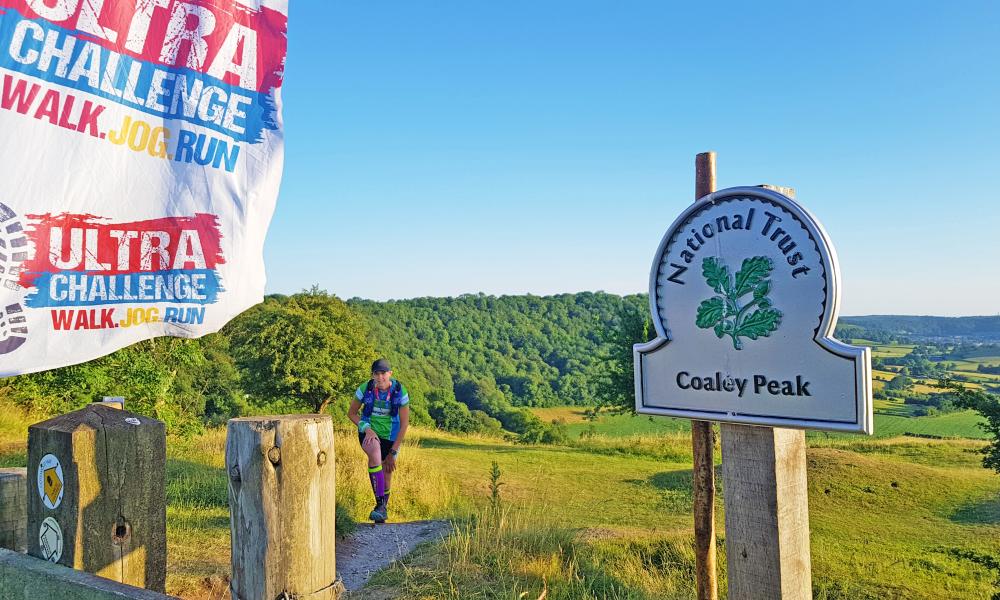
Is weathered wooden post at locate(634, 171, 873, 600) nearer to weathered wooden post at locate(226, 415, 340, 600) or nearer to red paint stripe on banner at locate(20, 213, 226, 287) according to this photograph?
weathered wooden post at locate(226, 415, 340, 600)

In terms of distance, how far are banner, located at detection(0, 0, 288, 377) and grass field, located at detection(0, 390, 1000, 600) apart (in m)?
3.44

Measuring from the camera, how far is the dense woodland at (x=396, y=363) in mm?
10453

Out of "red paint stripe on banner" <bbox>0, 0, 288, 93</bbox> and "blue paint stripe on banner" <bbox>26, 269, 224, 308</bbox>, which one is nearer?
"blue paint stripe on banner" <bbox>26, 269, 224, 308</bbox>

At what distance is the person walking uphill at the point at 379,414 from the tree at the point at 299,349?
39.7ft

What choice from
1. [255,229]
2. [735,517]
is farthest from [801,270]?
[255,229]

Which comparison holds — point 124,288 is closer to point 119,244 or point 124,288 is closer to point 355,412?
point 119,244

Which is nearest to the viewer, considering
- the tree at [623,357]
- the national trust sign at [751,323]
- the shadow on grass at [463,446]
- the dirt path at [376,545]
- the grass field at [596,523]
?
the national trust sign at [751,323]

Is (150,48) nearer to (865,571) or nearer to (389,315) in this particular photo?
(865,571)

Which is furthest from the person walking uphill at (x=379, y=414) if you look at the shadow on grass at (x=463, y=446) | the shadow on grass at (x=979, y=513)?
the shadow on grass at (x=463, y=446)

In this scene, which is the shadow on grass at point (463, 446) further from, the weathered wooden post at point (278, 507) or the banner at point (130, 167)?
the weathered wooden post at point (278, 507)

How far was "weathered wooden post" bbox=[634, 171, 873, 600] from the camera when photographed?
9.24 ft

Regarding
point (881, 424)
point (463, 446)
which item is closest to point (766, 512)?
point (463, 446)

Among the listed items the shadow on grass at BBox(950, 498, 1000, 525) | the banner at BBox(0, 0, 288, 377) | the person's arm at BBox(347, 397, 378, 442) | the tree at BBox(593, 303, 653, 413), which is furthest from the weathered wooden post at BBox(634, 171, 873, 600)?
the tree at BBox(593, 303, 653, 413)

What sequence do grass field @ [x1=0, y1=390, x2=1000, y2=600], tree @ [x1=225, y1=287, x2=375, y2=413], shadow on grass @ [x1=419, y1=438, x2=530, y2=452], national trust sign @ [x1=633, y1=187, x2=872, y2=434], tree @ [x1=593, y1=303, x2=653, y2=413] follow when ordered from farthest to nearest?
1. shadow on grass @ [x1=419, y1=438, x2=530, y2=452]
2. tree @ [x1=593, y1=303, x2=653, y2=413]
3. tree @ [x1=225, y1=287, x2=375, y2=413]
4. grass field @ [x1=0, y1=390, x2=1000, y2=600]
5. national trust sign @ [x1=633, y1=187, x2=872, y2=434]
